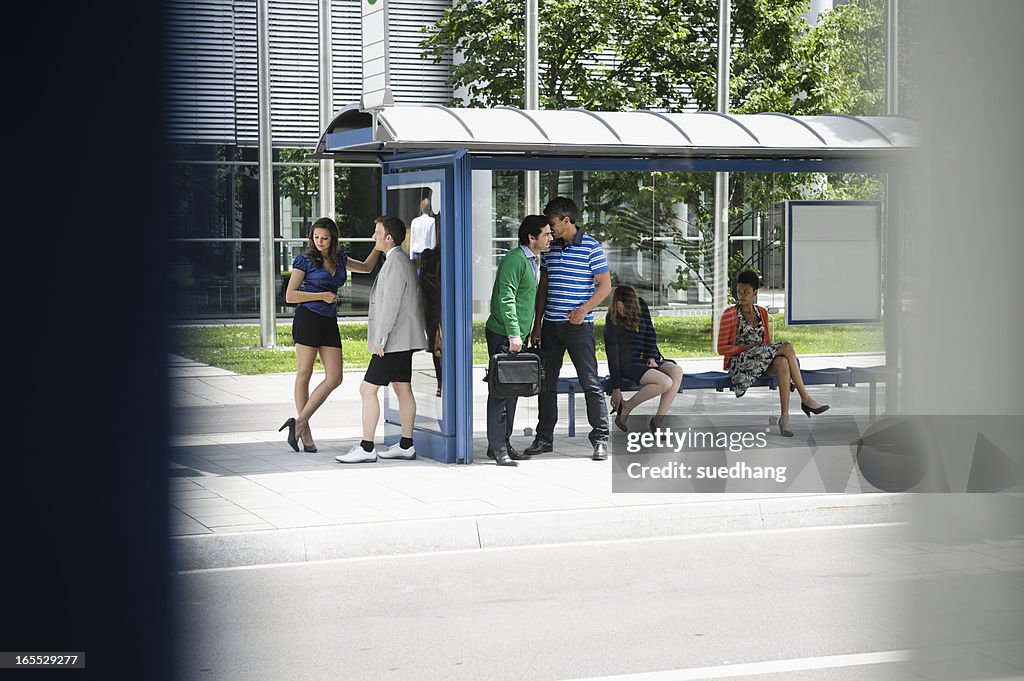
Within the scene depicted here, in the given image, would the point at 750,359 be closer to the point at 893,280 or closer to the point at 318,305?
the point at 318,305

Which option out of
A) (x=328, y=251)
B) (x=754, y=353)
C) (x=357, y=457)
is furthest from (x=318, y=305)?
(x=754, y=353)

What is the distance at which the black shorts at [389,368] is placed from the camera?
929 cm

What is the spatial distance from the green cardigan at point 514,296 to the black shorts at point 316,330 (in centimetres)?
114

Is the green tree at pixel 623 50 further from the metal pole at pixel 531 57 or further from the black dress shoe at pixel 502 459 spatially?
the black dress shoe at pixel 502 459

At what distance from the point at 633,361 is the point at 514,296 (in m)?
1.54

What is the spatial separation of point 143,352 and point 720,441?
→ 379 inches

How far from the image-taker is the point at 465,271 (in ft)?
30.2

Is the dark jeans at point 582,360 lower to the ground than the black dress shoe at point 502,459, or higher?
higher

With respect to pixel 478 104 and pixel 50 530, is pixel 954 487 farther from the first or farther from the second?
pixel 478 104

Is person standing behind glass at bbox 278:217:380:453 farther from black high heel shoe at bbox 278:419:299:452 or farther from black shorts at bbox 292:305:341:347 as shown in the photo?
black high heel shoe at bbox 278:419:299:452

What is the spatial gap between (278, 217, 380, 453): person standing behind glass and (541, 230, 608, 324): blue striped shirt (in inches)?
56.4

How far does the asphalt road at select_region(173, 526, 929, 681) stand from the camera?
4.90 metres

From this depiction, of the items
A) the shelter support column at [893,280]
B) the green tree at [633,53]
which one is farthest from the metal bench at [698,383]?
the shelter support column at [893,280]

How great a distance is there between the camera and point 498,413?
360 inches
